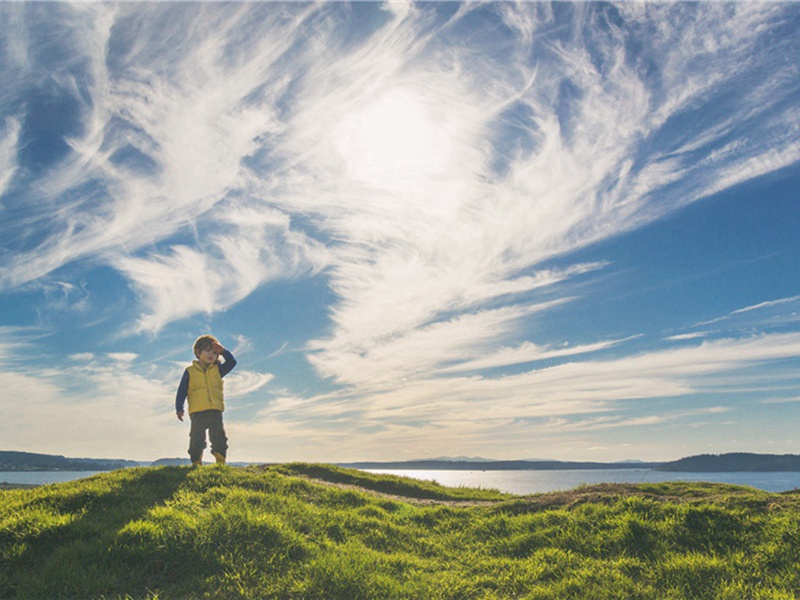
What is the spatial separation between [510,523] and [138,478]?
8326 mm

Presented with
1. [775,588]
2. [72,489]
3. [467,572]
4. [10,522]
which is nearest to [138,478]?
[72,489]

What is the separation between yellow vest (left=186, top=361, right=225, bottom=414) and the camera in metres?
13.5

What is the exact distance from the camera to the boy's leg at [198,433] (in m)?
13.4

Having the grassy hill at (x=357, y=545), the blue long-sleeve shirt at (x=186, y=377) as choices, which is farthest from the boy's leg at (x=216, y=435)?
the grassy hill at (x=357, y=545)

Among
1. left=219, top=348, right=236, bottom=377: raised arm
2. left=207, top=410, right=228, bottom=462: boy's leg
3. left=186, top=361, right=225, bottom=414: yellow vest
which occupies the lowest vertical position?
left=207, top=410, right=228, bottom=462: boy's leg

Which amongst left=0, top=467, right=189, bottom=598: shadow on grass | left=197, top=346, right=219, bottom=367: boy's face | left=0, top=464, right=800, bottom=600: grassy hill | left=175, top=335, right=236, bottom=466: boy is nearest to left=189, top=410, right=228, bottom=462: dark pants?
left=175, top=335, right=236, bottom=466: boy

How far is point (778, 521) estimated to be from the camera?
8.92 meters

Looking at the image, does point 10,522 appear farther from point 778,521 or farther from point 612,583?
point 778,521

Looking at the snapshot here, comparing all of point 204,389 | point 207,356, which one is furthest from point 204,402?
point 207,356

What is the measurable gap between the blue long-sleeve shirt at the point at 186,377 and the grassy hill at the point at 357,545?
2322 millimetres

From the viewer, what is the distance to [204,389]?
13570mm

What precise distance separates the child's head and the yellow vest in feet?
1.37

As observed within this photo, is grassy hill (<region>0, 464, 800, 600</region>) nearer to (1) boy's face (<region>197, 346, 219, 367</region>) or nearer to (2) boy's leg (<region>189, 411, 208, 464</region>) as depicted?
(2) boy's leg (<region>189, 411, 208, 464</region>)

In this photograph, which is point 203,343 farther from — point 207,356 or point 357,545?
point 357,545
